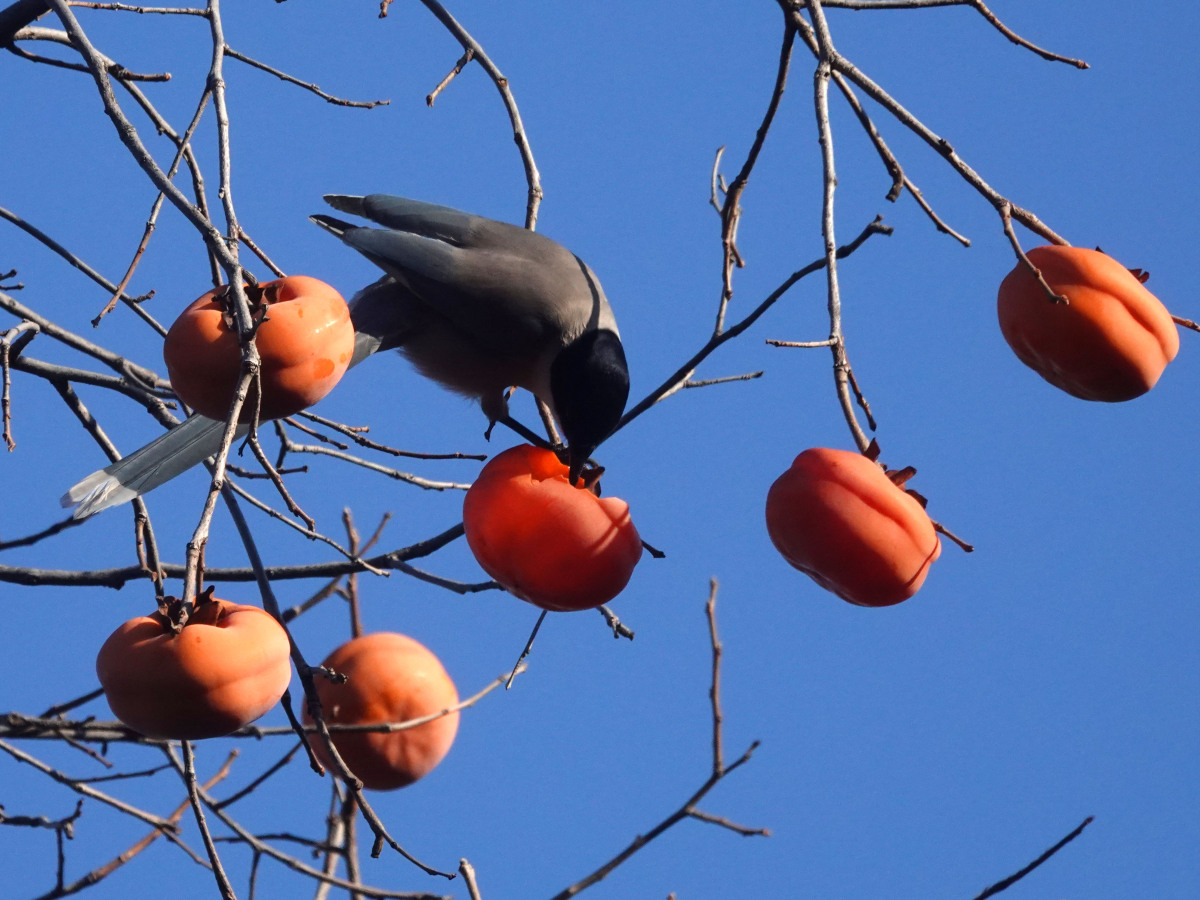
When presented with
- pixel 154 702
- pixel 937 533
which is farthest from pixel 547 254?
pixel 154 702

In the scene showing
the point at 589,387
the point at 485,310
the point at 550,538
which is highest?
the point at 485,310

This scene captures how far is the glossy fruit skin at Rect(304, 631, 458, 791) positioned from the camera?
8.65 ft

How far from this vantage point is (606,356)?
121 inches

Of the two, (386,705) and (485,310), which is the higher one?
(485,310)

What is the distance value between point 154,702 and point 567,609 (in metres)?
0.69

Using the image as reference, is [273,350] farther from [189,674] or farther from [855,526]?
[855,526]

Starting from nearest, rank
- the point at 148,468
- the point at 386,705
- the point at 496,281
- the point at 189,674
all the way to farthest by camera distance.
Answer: the point at 189,674 → the point at 148,468 → the point at 386,705 → the point at 496,281

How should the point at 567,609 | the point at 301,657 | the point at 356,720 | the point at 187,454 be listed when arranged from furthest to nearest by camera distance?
the point at 356,720, the point at 187,454, the point at 567,609, the point at 301,657

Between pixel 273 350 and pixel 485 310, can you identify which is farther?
pixel 485 310

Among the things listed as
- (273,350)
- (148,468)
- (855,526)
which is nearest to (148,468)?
(148,468)

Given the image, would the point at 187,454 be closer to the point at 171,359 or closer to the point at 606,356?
the point at 171,359

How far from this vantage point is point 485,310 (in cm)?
322

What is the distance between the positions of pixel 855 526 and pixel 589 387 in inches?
52.3

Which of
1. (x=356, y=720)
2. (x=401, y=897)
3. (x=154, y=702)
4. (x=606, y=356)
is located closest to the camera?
(x=154, y=702)
